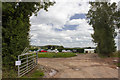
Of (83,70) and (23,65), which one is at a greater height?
(23,65)

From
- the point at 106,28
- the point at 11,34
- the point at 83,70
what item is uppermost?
the point at 106,28

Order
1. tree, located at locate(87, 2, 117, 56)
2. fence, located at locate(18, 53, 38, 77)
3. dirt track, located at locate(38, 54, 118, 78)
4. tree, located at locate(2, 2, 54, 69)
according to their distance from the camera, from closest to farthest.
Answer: fence, located at locate(18, 53, 38, 77) → tree, located at locate(2, 2, 54, 69) → dirt track, located at locate(38, 54, 118, 78) → tree, located at locate(87, 2, 117, 56)

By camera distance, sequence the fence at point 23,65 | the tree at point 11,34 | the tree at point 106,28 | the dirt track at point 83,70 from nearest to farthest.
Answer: the fence at point 23,65 < the tree at point 11,34 < the dirt track at point 83,70 < the tree at point 106,28

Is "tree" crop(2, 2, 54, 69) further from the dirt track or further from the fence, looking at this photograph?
the dirt track

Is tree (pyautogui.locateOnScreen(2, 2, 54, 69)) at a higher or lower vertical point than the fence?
higher

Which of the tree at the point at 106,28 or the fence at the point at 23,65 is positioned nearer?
the fence at the point at 23,65

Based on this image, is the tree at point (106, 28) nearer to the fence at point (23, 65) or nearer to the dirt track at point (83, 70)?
the dirt track at point (83, 70)

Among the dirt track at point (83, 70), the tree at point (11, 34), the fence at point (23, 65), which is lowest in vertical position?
the dirt track at point (83, 70)

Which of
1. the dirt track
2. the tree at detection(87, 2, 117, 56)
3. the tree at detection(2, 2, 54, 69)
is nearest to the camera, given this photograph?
the tree at detection(2, 2, 54, 69)

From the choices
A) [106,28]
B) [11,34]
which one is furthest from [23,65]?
[106,28]

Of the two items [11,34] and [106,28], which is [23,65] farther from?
[106,28]

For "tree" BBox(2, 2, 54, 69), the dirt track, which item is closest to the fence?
"tree" BBox(2, 2, 54, 69)

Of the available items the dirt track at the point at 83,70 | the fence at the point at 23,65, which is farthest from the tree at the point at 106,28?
the fence at the point at 23,65

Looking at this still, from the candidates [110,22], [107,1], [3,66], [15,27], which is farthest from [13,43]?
[107,1]
